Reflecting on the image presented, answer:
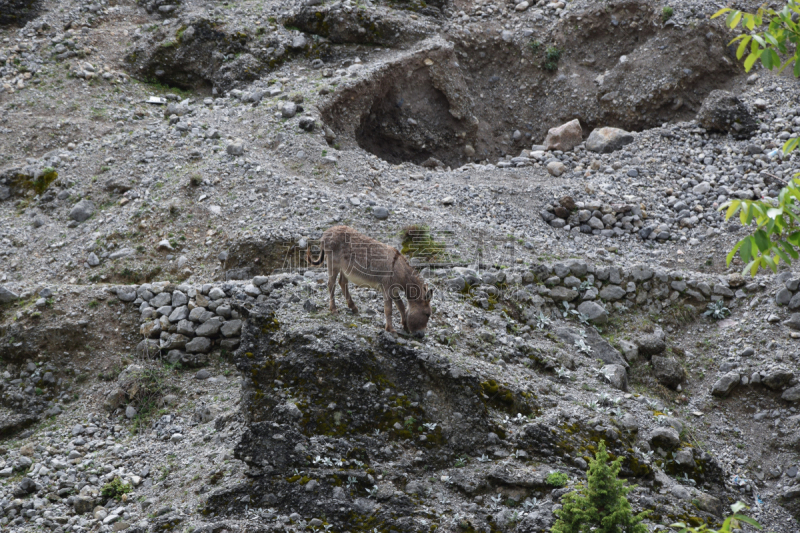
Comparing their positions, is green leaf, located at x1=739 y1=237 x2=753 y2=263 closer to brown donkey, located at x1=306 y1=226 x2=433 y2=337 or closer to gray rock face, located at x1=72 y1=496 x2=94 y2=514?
brown donkey, located at x1=306 y1=226 x2=433 y2=337

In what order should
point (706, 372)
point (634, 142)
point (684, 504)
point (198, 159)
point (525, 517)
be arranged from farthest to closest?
1. point (634, 142)
2. point (198, 159)
3. point (706, 372)
4. point (684, 504)
5. point (525, 517)

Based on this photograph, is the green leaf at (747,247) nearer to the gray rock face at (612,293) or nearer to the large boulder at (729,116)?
the gray rock face at (612,293)

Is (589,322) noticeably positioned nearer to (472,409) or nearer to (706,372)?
(706,372)

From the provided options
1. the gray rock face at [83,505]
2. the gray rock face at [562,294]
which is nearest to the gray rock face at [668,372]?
the gray rock face at [562,294]

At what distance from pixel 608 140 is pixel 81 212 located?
15050 millimetres

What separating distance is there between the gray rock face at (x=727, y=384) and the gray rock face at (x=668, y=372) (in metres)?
0.64

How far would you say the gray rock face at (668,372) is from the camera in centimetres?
1232

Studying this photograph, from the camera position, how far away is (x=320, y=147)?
1728cm

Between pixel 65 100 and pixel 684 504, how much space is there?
782 inches

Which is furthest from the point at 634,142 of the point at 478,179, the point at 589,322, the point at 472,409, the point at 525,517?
the point at 525,517

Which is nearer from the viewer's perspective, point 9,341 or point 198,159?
point 9,341

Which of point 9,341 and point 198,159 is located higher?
point 198,159

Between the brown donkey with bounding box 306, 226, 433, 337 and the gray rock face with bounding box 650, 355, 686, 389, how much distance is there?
5215 millimetres

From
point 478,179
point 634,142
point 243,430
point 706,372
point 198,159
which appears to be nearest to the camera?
point 243,430
